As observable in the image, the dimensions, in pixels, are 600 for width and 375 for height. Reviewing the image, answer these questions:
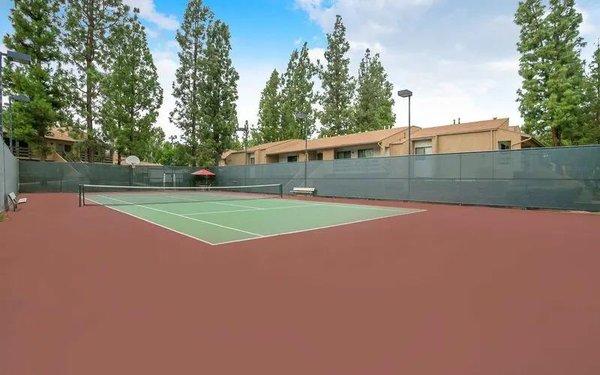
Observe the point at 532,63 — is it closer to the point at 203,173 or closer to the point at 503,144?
the point at 503,144

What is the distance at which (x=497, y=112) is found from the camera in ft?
136

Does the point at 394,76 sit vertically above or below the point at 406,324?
above

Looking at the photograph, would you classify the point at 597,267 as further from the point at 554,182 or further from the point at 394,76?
the point at 394,76

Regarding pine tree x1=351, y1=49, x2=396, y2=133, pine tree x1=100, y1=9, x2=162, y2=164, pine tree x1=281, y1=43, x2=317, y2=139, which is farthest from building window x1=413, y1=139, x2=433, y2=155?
pine tree x1=100, y1=9, x2=162, y2=164

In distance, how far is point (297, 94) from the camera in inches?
1714

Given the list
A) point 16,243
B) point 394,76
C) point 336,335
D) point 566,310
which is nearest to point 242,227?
point 16,243

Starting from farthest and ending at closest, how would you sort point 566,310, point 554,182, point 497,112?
point 497,112
point 554,182
point 566,310

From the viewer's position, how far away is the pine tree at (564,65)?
24.6 meters

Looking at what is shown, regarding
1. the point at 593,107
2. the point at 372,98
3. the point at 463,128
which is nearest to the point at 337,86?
the point at 372,98

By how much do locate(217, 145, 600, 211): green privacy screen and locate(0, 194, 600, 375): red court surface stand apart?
7.50m

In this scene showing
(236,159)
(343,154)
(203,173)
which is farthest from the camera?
(236,159)

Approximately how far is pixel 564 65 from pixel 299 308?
99.4ft

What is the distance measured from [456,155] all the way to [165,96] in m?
30.5

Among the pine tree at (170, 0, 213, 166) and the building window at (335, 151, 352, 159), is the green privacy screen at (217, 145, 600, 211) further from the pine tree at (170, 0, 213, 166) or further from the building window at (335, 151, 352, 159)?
the pine tree at (170, 0, 213, 166)
